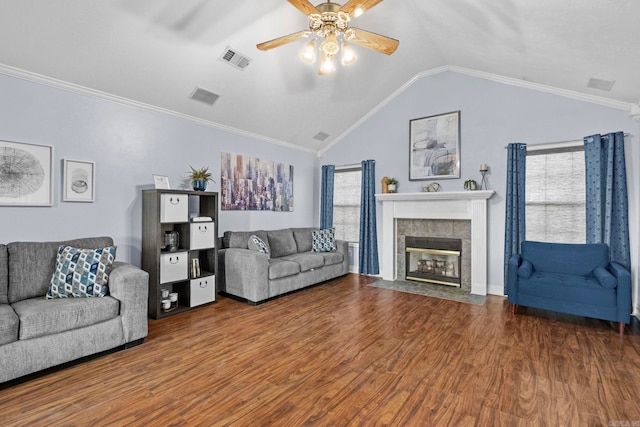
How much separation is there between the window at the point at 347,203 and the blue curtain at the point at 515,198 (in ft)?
8.52

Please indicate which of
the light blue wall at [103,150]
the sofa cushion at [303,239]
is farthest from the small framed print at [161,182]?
the sofa cushion at [303,239]

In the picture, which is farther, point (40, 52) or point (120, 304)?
point (40, 52)

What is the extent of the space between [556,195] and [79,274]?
5708mm

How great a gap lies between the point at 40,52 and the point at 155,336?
2.91 m

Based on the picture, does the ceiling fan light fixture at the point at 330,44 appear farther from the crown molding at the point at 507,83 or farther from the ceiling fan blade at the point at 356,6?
the crown molding at the point at 507,83

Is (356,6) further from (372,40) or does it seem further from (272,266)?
(272,266)

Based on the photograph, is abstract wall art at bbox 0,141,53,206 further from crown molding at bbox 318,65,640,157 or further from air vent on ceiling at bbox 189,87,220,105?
crown molding at bbox 318,65,640,157

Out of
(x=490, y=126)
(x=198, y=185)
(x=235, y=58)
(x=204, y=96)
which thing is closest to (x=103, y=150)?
(x=198, y=185)

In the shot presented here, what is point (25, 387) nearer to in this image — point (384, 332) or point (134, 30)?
point (384, 332)

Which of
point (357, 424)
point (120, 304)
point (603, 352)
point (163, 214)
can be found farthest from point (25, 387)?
point (603, 352)

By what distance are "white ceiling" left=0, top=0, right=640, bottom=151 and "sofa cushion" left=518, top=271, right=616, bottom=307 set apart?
224 cm

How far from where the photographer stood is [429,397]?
2.11 metres

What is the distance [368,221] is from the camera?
19.5 feet

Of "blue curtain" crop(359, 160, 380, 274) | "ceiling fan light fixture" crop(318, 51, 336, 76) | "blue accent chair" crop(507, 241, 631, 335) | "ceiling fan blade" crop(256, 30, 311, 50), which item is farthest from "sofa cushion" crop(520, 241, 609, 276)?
"ceiling fan blade" crop(256, 30, 311, 50)
